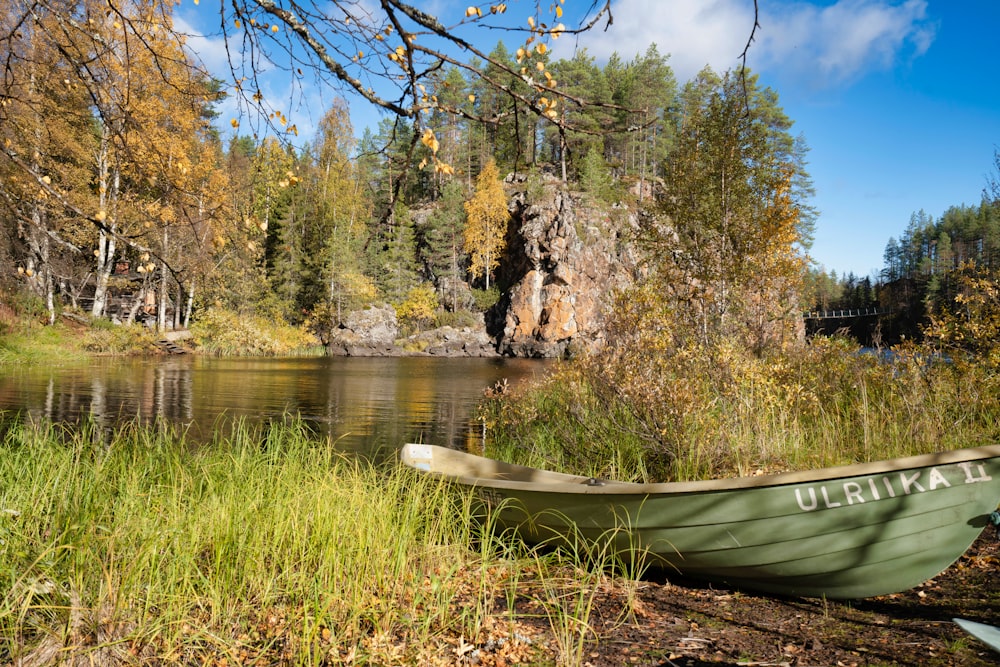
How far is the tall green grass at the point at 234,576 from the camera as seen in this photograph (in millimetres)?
2605

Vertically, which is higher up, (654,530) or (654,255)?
(654,255)

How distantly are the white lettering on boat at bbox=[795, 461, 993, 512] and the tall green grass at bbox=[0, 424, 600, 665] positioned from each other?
5.70 feet

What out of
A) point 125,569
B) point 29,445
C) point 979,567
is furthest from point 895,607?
point 29,445

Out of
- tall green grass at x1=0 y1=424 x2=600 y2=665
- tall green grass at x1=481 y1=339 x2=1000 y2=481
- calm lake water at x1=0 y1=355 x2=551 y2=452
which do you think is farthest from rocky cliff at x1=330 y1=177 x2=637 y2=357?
tall green grass at x1=0 y1=424 x2=600 y2=665

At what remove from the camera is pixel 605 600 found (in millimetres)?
3740

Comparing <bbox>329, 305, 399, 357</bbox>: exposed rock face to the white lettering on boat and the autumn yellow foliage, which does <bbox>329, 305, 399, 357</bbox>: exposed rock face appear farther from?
the white lettering on boat

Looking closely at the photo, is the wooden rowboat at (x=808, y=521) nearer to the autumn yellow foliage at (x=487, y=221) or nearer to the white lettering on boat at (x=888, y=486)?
the white lettering on boat at (x=888, y=486)

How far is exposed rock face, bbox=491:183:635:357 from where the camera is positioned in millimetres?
39312

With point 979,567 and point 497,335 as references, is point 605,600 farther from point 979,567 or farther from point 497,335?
point 497,335

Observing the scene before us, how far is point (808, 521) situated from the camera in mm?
3355

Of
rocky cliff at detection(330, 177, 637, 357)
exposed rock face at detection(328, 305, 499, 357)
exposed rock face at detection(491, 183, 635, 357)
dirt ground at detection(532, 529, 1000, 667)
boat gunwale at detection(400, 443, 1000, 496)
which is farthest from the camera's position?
exposed rock face at detection(491, 183, 635, 357)

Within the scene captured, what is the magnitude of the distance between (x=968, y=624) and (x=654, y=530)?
6.21 feet

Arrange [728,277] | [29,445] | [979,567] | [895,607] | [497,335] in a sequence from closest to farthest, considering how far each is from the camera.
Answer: [895,607] < [979,567] < [29,445] < [728,277] < [497,335]

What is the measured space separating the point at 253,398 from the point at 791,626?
13032mm
